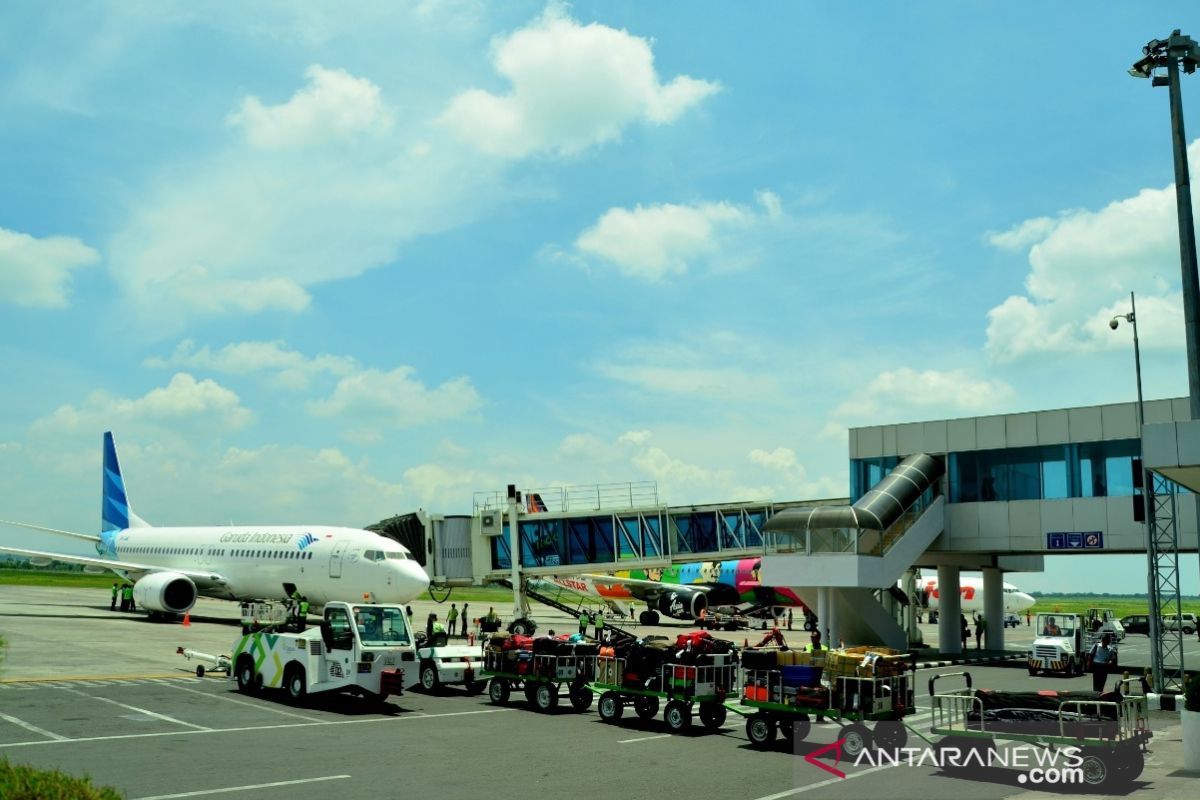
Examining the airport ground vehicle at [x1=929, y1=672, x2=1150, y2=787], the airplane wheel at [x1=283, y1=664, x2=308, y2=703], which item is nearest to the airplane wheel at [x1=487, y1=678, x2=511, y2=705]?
the airplane wheel at [x1=283, y1=664, x2=308, y2=703]

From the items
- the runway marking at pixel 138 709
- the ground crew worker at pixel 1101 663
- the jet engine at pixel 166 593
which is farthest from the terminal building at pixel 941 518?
the runway marking at pixel 138 709

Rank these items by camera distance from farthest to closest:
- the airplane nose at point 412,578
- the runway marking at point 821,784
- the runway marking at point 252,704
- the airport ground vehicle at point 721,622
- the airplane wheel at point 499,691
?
the airport ground vehicle at point 721,622
the airplane nose at point 412,578
the airplane wheel at point 499,691
the runway marking at point 252,704
the runway marking at point 821,784

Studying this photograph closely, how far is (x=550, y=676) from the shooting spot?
23.1 metres

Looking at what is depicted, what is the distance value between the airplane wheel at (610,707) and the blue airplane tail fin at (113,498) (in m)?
52.0

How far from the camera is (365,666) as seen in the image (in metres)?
22.4

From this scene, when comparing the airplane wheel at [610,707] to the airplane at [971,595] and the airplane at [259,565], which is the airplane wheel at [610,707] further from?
the airplane at [971,595]

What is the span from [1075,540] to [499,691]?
2588cm

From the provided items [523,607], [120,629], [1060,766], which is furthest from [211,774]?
[523,607]

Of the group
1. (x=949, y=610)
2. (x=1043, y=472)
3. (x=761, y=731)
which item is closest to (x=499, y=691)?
(x=761, y=731)

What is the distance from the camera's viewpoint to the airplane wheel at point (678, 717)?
20.3 metres

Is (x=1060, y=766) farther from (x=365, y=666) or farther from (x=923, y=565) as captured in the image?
(x=923, y=565)

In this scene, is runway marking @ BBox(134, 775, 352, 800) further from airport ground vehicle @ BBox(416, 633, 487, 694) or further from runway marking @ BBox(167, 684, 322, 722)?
airport ground vehicle @ BBox(416, 633, 487, 694)

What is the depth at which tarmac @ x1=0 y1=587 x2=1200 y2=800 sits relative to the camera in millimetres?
14805

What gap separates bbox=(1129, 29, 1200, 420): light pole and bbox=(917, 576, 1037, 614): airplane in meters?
56.0
